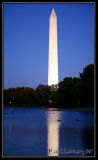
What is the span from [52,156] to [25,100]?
293 cm

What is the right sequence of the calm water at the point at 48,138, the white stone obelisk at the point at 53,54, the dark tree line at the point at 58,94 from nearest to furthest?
the calm water at the point at 48,138 < the dark tree line at the point at 58,94 < the white stone obelisk at the point at 53,54

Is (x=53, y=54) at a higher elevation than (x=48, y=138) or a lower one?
higher

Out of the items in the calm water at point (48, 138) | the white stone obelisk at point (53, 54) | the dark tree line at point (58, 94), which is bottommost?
the calm water at point (48, 138)

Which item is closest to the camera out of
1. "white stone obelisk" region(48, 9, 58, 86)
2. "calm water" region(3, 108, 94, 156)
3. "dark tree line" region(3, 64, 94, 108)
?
"calm water" region(3, 108, 94, 156)

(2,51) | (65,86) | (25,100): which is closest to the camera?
(2,51)

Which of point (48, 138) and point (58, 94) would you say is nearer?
point (58, 94)

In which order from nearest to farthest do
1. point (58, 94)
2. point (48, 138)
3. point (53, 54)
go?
point (58, 94) → point (48, 138) → point (53, 54)

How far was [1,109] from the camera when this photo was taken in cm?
A: 255

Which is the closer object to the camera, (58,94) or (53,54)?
(58,94)

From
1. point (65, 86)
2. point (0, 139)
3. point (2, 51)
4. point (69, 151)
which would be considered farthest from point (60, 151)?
point (65, 86)

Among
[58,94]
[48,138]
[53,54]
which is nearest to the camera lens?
[58,94]

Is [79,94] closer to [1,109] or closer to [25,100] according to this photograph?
[25,100]

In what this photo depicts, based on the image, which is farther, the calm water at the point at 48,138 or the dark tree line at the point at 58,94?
the dark tree line at the point at 58,94

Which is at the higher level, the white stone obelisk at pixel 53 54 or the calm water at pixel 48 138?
the white stone obelisk at pixel 53 54
